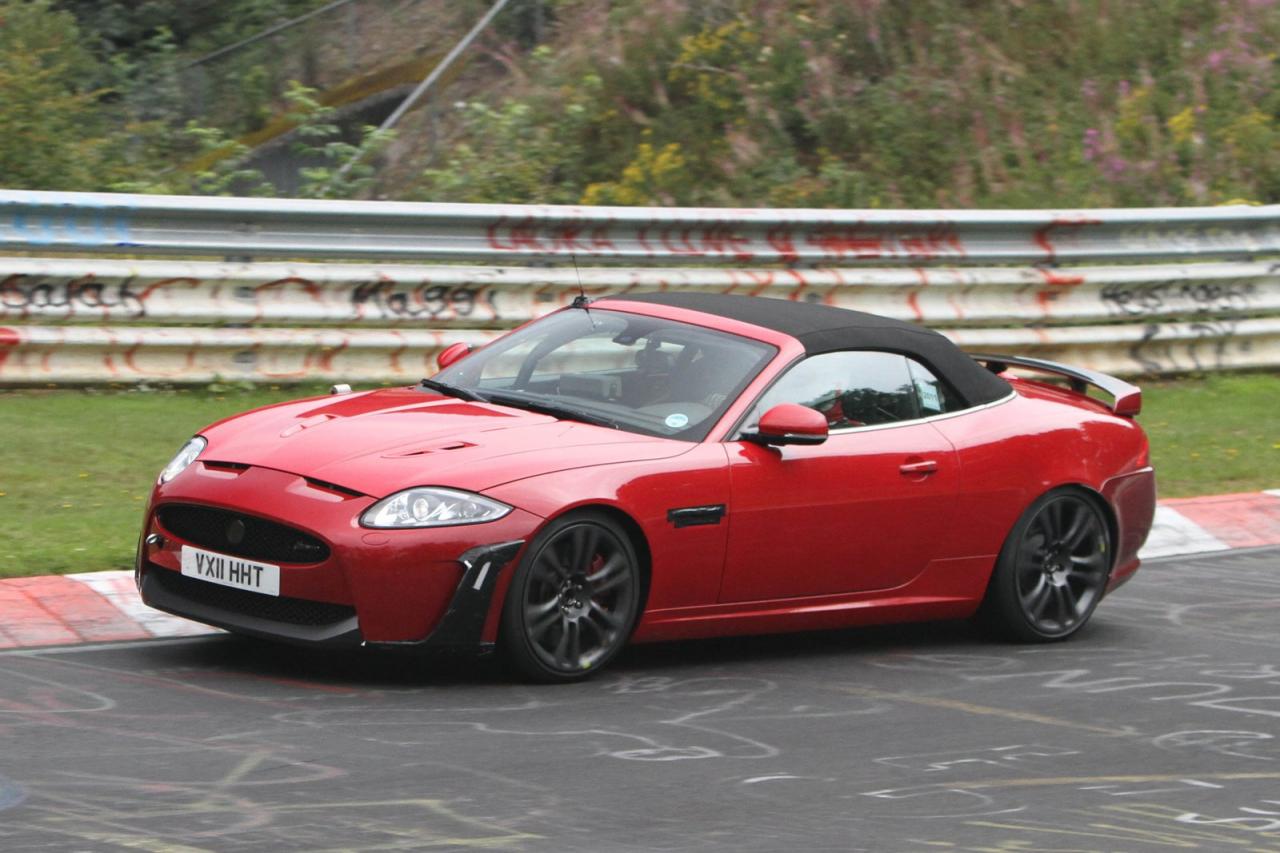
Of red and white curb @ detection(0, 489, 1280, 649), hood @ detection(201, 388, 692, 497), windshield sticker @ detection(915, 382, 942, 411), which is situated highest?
windshield sticker @ detection(915, 382, 942, 411)

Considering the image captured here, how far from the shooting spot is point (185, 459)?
7336mm

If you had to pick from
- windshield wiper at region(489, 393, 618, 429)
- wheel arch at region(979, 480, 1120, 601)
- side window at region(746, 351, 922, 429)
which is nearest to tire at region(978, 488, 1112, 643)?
wheel arch at region(979, 480, 1120, 601)

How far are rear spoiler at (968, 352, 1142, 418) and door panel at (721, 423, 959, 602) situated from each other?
1.03m

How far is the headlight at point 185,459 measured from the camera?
23.8 ft

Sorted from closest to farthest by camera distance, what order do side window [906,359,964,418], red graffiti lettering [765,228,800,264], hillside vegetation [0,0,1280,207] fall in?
side window [906,359,964,418]
red graffiti lettering [765,228,800,264]
hillside vegetation [0,0,1280,207]

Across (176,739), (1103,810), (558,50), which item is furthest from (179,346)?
(558,50)

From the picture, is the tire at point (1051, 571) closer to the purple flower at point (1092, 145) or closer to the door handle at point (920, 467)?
the door handle at point (920, 467)

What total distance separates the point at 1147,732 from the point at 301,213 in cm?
643

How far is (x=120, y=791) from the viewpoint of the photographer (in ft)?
18.0

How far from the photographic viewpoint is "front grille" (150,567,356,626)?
22.2ft

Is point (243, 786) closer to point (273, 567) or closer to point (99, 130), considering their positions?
point (273, 567)

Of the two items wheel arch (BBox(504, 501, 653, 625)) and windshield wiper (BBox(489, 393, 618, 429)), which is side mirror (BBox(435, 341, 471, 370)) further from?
wheel arch (BBox(504, 501, 653, 625))

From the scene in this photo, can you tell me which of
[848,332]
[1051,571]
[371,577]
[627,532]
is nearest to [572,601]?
[627,532]

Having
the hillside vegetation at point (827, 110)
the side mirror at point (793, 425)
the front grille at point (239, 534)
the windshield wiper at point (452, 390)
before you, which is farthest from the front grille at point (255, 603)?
the hillside vegetation at point (827, 110)
